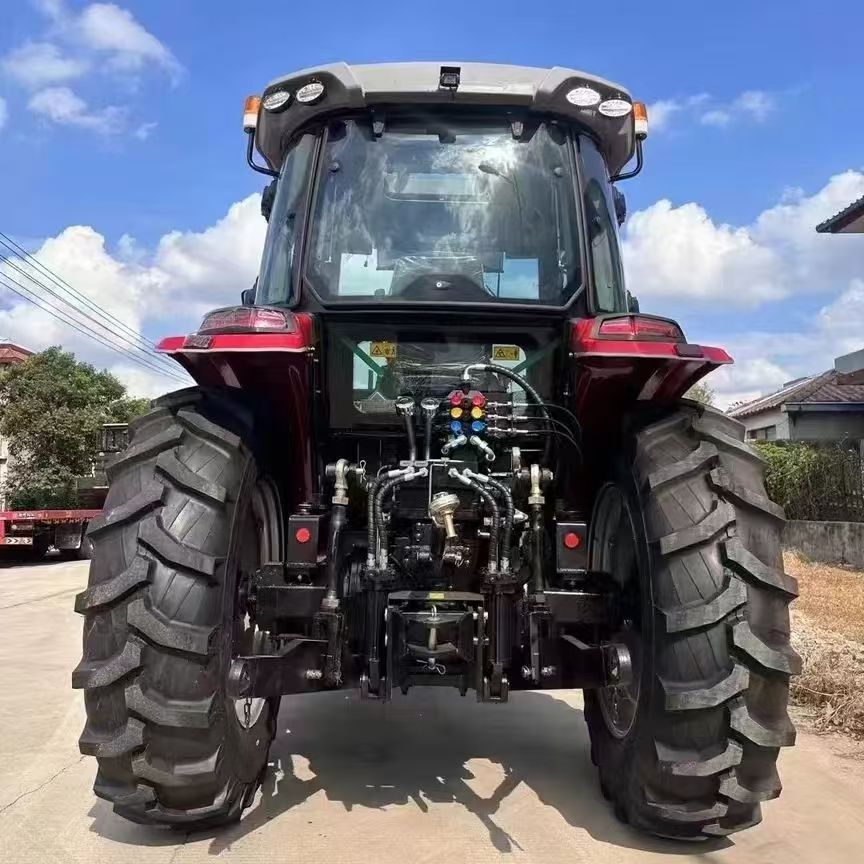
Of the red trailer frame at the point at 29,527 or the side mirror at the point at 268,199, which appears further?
the red trailer frame at the point at 29,527

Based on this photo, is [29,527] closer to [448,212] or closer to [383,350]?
[383,350]

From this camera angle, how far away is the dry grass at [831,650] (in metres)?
4.87

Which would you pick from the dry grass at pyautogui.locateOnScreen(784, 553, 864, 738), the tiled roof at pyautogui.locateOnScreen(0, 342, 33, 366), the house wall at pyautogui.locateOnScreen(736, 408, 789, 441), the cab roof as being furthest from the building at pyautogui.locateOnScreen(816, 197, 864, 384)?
the tiled roof at pyautogui.locateOnScreen(0, 342, 33, 366)

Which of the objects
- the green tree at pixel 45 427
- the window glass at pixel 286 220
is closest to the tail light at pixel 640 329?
the window glass at pixel 286 220

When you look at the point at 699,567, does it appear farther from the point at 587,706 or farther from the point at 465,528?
the point at 587,706

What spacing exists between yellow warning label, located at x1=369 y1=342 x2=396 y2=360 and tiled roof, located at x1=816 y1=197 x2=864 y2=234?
14.2 m

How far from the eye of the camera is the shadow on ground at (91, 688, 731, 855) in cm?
330

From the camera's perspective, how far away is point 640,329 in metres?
3.09

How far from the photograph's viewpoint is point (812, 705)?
5207 millimetres

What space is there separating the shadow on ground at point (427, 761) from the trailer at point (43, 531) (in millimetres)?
11950

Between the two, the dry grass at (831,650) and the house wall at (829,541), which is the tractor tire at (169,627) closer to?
the dry grass at (831,650)

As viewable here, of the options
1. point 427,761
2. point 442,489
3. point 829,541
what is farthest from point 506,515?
point 829,541

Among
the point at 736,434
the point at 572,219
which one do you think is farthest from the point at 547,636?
the point at 572,219

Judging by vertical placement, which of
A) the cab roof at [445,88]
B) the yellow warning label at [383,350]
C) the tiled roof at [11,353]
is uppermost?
the tiled roof at [11,353]
